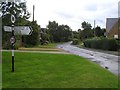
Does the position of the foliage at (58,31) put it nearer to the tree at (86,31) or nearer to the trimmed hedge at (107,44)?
the tree at (86,31)

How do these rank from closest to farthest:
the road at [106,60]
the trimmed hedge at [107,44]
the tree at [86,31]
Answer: the road at [106,60], the trimmed hedge at [107,44], the tree at [86,31]

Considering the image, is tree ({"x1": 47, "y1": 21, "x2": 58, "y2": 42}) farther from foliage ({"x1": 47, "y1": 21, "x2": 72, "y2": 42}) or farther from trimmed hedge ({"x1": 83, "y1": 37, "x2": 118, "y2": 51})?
trimmed hedge ({"x1": 83, "y1": 37, "x2": 118, "y2": 51})

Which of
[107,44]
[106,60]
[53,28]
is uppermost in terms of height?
[53,28]

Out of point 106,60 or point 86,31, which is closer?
point 106,60

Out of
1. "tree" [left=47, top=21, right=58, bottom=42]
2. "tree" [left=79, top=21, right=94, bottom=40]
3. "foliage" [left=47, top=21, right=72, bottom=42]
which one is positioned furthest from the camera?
"foliage" [left=47, top=21, right=72, bottom=42]

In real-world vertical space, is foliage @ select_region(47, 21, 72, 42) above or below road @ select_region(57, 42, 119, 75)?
above

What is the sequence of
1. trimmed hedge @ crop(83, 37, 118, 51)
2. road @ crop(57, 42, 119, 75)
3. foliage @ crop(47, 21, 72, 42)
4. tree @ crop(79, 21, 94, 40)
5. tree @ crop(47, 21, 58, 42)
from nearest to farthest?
road @ crop(57, 42, 119, 75)
trimmed hedge @ crop(83, 37, 118, 51)
tree @ crop(79, 21, 94, 40)
tree @ crop(47, 21, 58, 42)
foliage @ crop(47, 21, 72, 42)

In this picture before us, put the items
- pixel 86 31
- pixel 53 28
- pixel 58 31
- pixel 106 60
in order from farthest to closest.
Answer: pixel 53 28 → pixel 58 31 → pixel 86 31 → pixel 106 60

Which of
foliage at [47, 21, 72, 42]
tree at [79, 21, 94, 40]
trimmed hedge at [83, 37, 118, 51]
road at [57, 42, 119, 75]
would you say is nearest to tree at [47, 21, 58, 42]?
foliage at [47, 21, 72, 42]

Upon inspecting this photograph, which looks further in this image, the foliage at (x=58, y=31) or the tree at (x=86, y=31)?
the foliage at (x=58, y=31)

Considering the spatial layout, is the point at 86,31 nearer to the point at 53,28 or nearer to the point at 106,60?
the point at 53,28

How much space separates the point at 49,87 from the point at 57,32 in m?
114

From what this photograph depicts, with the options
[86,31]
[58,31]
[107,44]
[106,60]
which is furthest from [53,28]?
[106,60]

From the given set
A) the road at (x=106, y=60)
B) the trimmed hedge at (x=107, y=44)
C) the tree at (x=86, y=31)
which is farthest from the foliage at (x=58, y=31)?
the road at (x=106, y=60)
